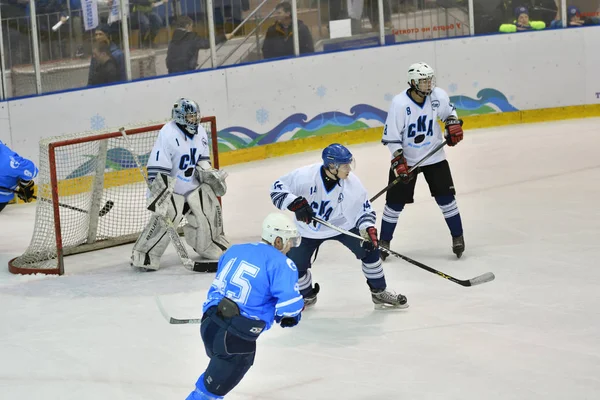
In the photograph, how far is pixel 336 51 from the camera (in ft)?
31.0

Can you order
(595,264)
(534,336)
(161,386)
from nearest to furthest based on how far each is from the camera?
(161,386)
(534,336)
(595,264)

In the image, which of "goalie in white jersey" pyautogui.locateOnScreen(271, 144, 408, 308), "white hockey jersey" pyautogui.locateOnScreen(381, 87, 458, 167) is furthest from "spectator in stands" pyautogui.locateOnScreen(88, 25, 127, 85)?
"goalie in white jersey" pyautogui.locateOnScreen(271, 144, 408, 308)

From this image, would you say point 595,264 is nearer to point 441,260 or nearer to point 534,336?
point 441,260

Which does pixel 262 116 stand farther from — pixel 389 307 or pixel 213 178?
pixel 389 307

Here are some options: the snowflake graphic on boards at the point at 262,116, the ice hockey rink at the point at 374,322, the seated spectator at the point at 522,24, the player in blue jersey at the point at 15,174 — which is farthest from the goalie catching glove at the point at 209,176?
the seated spectator at the point at 522,24

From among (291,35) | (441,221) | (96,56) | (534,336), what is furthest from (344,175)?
(291,35)

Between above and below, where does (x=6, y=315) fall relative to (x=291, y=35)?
below

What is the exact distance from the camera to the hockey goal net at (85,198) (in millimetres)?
6105

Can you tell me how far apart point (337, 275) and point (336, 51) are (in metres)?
4.06

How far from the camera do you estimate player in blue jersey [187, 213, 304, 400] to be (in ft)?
11.6

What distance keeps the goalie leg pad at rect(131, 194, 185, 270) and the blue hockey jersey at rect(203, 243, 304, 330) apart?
2429 millimetres

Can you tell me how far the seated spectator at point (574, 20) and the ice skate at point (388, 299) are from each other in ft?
19.0

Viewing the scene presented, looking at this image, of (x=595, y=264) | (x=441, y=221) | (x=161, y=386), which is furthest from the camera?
(x=441, y=221)

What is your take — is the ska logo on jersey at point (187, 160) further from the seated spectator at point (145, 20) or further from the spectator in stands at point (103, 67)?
the seated spectator at point (145, 20)
